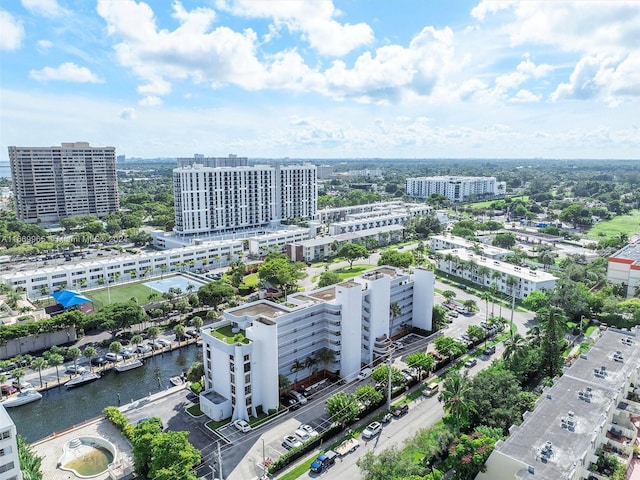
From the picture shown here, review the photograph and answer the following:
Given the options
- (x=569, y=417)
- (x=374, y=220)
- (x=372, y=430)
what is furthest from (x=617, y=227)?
(x=372, y=430)

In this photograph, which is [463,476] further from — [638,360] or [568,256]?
[568,256]

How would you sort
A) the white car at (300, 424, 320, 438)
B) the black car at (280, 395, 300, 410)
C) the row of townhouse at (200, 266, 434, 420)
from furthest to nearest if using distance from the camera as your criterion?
the black car at (280, 395, 300, 410)
the row of townhouse at (200, 266, 434, 420)
the white car at (300, 424, 320, 438)

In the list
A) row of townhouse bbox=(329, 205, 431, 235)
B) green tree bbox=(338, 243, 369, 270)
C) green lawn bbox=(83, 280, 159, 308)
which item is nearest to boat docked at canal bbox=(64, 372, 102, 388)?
green lawn bbox=(83, 280, 159, 308)

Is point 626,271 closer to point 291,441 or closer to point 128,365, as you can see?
point 291,441

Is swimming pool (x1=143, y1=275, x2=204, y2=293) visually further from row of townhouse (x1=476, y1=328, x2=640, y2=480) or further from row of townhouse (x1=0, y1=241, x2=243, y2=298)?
row of townhouse (x1=476, y1=328, x2=640, y2=480)

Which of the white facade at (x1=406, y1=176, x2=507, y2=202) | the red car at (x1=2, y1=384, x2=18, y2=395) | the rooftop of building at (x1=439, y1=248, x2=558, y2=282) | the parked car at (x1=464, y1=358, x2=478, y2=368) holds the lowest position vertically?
the red car at (x1=2, y1=384, x2=18, y2=395)

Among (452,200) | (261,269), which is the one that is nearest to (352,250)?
(261,269)
